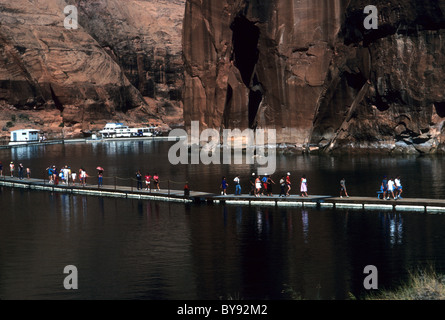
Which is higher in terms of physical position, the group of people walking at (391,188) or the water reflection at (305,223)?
the group of people walking at (391,188)

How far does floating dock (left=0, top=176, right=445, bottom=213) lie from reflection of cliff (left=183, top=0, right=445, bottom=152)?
1891 inches

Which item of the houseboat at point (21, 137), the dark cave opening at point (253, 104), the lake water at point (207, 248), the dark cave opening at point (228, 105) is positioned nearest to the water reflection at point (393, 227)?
the lake water at point (207, 248)

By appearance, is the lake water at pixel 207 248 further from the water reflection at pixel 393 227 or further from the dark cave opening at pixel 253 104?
the dark cave opening at pixel 253 104

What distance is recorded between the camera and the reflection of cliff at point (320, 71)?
95438 mm

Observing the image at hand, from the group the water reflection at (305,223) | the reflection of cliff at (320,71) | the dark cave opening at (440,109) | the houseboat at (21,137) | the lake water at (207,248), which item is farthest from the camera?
the houseboat at (21,137)

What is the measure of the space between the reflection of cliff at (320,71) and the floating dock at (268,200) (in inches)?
1891

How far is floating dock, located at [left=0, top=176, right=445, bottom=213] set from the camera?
4784 centimetres

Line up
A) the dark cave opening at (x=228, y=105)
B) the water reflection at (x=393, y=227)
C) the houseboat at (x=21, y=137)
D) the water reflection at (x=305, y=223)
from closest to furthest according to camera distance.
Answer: the water reflection at (x=393, y=227) → the water reflection at (x=305, y=223) → the dark cave opening at (x=228, y=105) → the houseboat at (x=21, y=137)

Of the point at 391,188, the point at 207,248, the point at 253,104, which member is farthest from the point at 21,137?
the point at 207,248

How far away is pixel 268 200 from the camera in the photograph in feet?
175

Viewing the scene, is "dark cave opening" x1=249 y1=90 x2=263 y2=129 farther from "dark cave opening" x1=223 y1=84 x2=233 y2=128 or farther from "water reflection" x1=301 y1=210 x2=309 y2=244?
"water reflection" x1=301 y1=210 x2=309 y2=244

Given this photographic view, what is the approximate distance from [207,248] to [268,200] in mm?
16399

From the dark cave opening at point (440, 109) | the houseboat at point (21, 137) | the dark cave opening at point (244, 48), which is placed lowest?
the houseboat at point (21, 137)
